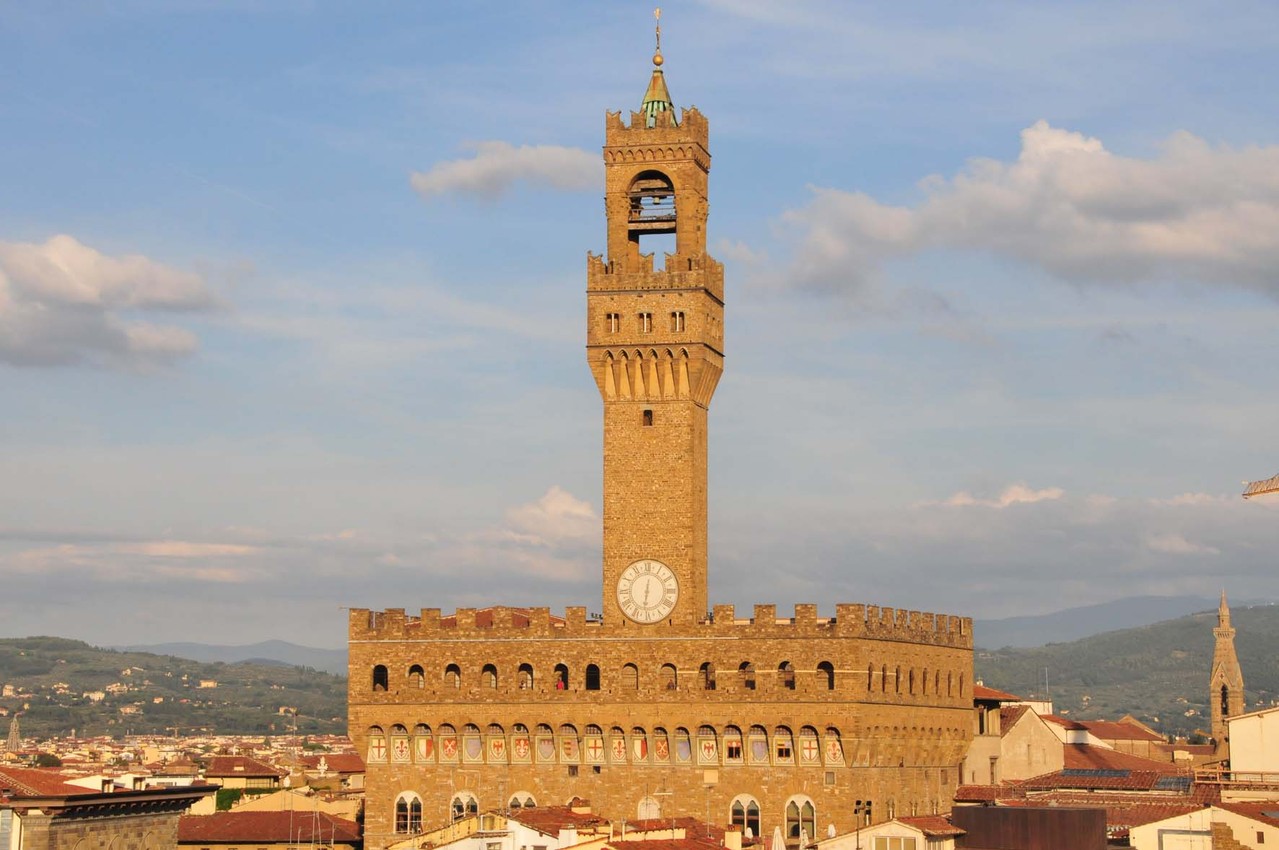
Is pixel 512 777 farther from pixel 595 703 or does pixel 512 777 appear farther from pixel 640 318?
pixel 640 318

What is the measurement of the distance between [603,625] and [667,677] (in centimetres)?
285

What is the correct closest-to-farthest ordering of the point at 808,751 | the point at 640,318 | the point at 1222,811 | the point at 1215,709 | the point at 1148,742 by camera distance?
the point at 1222,811, the point at 808,751, the point at 640,318, the point at 1148,742, the point at 1215,709

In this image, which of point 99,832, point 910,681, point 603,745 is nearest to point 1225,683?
point 910,681

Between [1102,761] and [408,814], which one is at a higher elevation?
[1102,761]

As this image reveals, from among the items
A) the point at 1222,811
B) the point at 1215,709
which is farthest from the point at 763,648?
A: the point at 1215,709

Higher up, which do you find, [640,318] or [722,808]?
[640,318]

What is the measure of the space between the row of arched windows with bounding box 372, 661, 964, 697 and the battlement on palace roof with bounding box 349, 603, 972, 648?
103 cm

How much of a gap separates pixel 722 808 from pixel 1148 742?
64.9 meters

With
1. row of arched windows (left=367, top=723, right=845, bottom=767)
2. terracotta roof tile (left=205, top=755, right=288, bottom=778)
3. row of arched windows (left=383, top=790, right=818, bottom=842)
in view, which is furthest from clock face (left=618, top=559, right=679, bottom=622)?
terracotta roof tile (left=205, top=755, right=288, bottom=778)

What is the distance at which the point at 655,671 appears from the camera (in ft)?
248

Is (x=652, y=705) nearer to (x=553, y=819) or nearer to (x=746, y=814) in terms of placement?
(x=746, y=814)

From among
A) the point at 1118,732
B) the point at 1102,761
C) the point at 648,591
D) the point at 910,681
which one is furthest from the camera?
the point at 1118,732

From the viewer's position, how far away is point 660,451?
7806 cm

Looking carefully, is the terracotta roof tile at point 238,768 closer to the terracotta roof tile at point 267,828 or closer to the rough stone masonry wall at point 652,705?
the terracotta roof tile at point 267,828
